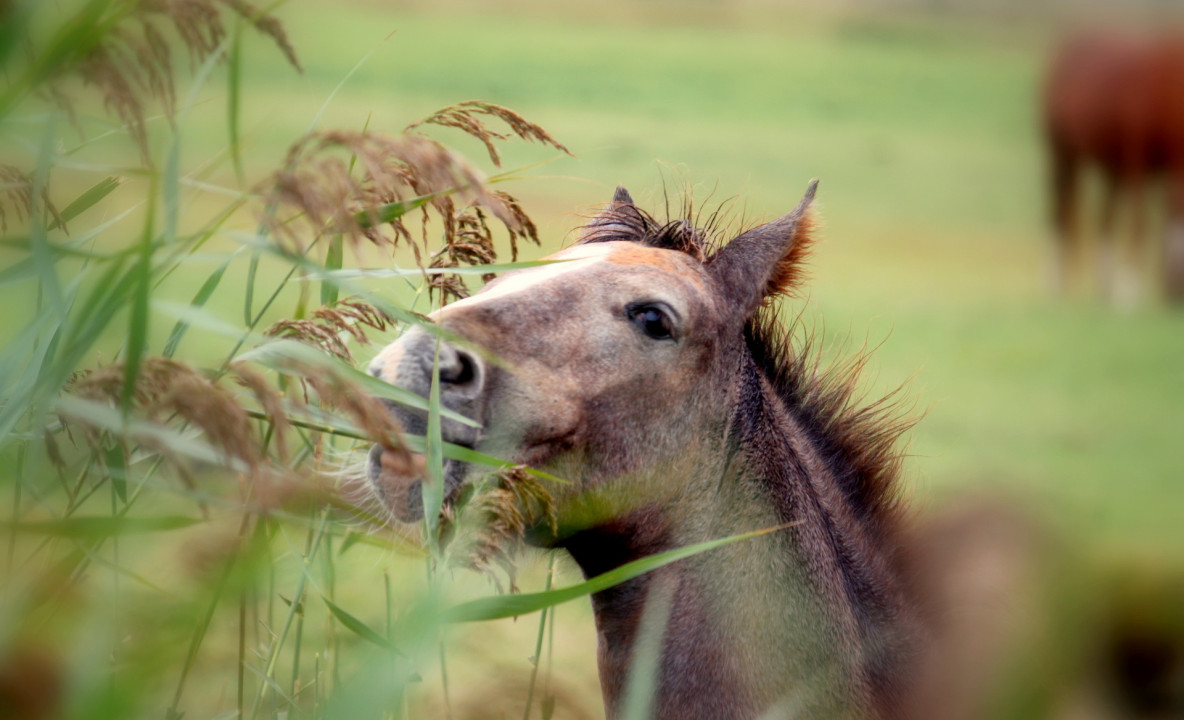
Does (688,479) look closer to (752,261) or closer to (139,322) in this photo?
(752,261)

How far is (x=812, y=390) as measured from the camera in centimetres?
244

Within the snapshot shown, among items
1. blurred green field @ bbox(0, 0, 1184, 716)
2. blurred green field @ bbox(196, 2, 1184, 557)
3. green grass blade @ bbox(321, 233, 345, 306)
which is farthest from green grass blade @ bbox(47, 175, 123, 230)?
blurred green field @ bbox(196, 2, 1184, 557)

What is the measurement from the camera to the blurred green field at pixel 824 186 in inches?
115

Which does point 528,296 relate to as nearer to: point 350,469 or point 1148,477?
point 350,469

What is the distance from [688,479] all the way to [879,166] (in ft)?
45.1

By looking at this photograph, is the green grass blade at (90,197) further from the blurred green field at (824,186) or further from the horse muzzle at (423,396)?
the horse muzzle at (423,396)

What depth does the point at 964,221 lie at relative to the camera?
14.8m

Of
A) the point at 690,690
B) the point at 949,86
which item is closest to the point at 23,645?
the point at 690,690

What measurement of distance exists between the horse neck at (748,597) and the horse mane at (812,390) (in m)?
0.14

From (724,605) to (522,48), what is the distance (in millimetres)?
17232

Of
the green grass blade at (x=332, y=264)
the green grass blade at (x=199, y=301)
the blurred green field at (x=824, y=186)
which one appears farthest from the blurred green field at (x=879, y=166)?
the green grass blade at (x=199, y=301)

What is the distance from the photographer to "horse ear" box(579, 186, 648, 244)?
8.04 feet

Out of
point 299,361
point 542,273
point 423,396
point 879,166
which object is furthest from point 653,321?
point 879,166

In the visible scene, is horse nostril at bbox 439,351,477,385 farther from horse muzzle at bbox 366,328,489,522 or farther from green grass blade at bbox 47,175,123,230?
green grass blade at bbox 47,175,123,230
